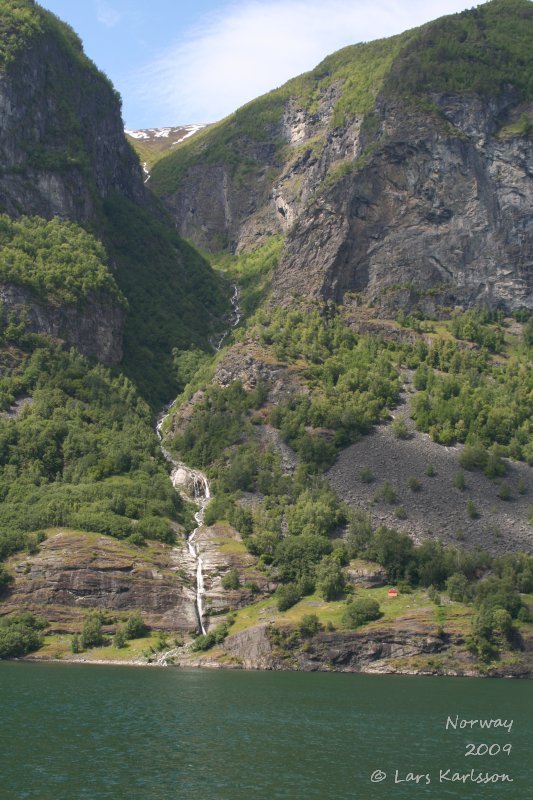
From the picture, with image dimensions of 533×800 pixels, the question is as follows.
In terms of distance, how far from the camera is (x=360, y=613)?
128m

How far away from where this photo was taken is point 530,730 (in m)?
76.9

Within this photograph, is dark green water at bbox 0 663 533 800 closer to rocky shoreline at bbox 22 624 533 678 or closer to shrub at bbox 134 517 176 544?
rocky shoreline at bbox 22 624 533 678

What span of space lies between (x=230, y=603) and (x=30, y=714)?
6657 centimetres

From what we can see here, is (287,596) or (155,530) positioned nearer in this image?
(287,596)

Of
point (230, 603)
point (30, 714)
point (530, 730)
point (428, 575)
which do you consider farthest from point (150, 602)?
point (530, 730)

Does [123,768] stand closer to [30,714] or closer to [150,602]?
[30,714]

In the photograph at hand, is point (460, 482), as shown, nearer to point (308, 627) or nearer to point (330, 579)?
point (330, 579)

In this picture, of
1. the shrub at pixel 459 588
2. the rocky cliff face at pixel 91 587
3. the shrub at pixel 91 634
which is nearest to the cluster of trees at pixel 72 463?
the rocky cliff face at pixel 91 587

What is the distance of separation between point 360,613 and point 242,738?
58211mm

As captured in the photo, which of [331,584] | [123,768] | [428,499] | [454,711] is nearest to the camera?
[123,768]

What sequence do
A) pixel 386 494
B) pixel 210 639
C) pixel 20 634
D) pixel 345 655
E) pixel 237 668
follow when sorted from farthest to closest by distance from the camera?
pixel 386 494, pixel 210 639, pixel 20 634, pixel 345 655, pixel 237 668

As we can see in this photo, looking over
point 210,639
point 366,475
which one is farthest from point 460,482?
point 210,639

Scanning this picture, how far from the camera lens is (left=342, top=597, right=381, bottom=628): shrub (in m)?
127

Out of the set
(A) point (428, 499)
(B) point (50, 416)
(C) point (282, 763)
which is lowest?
(A) point (428, 499)
